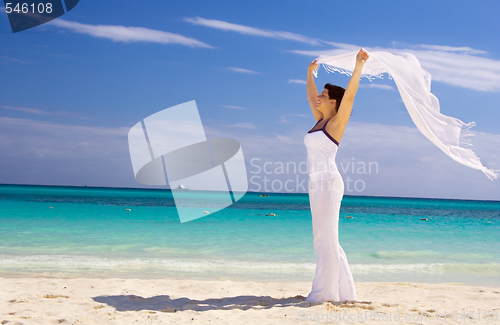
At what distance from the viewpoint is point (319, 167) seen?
151 inches

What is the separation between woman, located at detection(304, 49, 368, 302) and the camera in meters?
3.79

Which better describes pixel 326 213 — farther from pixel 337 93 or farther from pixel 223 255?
pixel 223 255

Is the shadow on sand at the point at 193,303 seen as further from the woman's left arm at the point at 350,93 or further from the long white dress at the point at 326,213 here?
the woman's left arm at the point at 350,93

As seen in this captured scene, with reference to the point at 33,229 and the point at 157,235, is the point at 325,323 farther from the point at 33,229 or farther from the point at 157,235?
the point at 33,229

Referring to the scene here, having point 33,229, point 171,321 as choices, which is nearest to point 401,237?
point 171,321

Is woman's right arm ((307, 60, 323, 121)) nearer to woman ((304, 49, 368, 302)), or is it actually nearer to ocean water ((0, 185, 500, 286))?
woman ((304, 49, 368, 302))

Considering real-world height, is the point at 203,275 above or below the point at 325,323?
below

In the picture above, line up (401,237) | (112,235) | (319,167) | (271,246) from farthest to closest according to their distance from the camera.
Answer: (401,237) < (112,235) < (271,246) < (319,167)

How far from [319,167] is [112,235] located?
352 inches

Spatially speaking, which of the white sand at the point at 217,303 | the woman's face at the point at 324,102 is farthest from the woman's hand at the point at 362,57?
the white sand at the point at 217,303

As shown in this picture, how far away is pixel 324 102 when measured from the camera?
13.0 feet

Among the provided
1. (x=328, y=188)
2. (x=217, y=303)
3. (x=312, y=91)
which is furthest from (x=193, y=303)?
(x=312, y=91)

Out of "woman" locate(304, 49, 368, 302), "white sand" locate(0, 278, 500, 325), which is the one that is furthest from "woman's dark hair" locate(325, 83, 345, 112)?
"white sand" locate(0, 278, 500, 325)

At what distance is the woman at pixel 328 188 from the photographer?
3.79m
